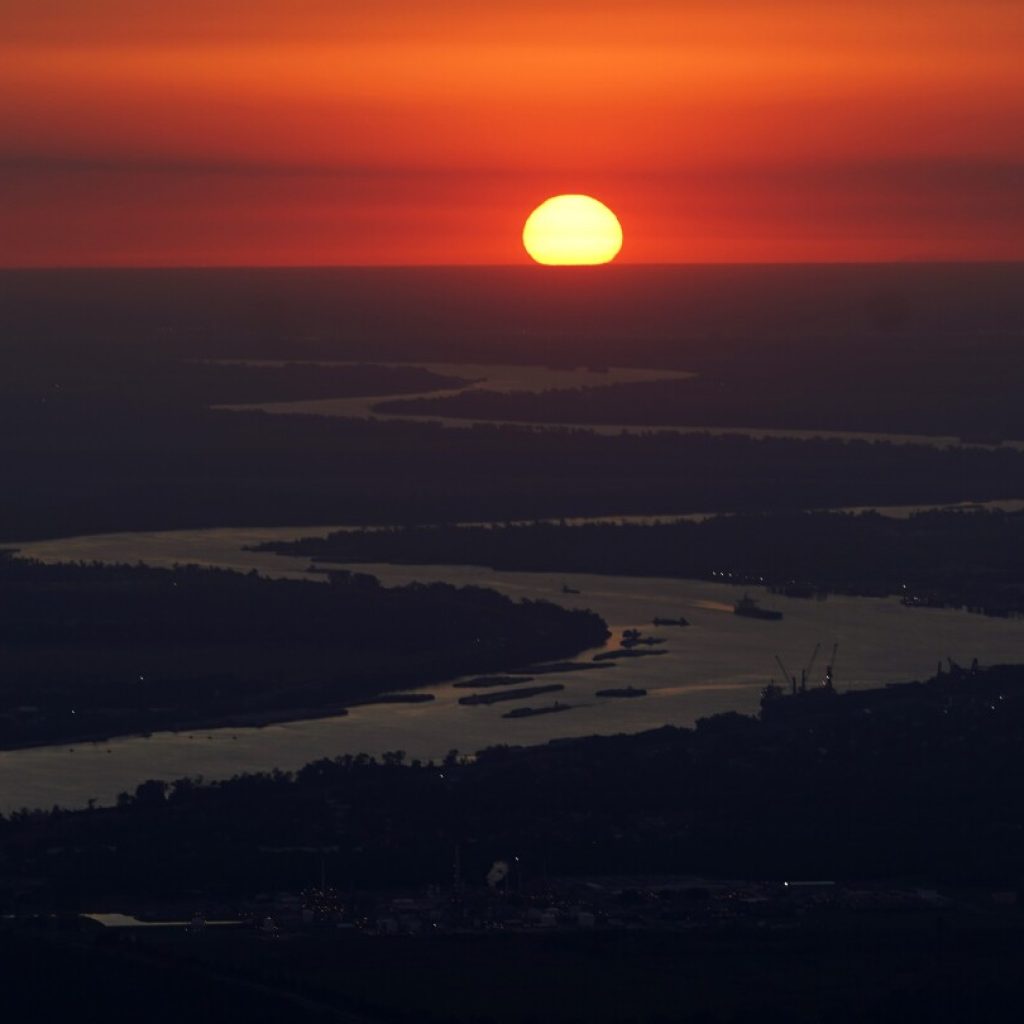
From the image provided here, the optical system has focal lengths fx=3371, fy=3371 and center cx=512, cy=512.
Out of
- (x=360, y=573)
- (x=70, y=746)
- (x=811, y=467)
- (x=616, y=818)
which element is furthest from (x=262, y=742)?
(x=811, y=467)

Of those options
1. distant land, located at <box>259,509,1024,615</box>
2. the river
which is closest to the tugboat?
the river

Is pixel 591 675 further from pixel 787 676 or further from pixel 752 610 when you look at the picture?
pixel 752 610

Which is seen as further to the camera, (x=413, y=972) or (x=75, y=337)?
(x=75, y=337)

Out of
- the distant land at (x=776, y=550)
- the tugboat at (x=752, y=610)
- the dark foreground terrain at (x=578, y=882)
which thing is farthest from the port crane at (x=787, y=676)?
the distant land at (x=776, y=550)

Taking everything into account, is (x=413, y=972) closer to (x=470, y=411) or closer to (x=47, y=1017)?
(x=47, y=1017)

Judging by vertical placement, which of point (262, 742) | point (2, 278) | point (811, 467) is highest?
point (2, 278)

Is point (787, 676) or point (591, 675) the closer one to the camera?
point (787, 676)

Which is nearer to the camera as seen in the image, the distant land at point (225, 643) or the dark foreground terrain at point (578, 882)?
the dark foreground terrain at point (578, 882)

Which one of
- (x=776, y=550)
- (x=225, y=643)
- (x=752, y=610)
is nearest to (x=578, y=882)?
(x=225, y=643)

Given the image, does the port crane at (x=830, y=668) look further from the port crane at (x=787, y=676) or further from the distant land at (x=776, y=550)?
the distant land at (x=776, y=550)
